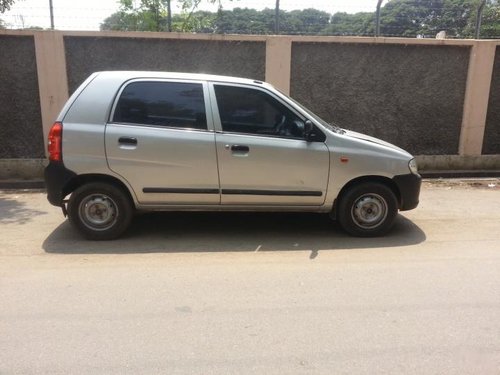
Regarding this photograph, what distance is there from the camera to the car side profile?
16.5 feet

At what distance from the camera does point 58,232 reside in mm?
5609

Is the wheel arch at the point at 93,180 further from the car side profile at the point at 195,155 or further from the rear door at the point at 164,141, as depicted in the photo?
the rear door at the point at 164,141

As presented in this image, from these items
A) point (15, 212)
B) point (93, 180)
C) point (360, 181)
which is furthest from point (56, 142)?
point (360, 181)

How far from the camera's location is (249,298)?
3865 mm

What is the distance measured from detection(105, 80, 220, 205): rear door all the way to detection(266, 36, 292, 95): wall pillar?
11.4 ft

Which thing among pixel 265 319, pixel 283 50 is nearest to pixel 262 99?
pixel 265 319

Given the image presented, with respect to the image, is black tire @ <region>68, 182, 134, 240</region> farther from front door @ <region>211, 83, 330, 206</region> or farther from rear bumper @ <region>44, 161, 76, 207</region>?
front door @ <region>211, 83, 330, 206</region>

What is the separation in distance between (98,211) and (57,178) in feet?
1.83

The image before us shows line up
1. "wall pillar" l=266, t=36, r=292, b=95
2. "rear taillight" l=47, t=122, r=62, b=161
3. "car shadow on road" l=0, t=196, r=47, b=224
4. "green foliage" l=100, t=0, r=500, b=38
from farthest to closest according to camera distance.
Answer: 1. "green foliage" l=100, t=0, r=500, b=38
2. "wall pillar" l=266, t=36, r=292, b=95
3. "car shadow on road" l=0, t=196, r=47, b=224
4. "rear taillight" l=47, t=122, r=62, b=161

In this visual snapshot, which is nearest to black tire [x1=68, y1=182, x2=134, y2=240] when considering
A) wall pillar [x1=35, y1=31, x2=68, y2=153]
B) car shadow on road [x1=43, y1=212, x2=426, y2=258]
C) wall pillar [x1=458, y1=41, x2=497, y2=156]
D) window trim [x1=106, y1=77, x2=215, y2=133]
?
car shadow on road [x1=43, y1=212, x2=426, y2=258]

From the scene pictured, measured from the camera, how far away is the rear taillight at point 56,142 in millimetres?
4957

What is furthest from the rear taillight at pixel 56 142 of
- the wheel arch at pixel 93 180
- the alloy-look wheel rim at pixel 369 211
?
the alloy-look wheel rim at pixel 369 211

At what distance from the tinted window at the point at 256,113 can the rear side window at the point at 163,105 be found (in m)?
0.27

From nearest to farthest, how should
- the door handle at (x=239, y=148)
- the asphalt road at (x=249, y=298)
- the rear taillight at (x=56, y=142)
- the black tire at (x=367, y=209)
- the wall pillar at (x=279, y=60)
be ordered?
the asphalt road at (x=249, y=298)
the rear taillight at (x=56, y=142)
the door handle at (x=239, y=148)
the black tire at (x=367, y=209)
the wall pillar at (x=279, y=60)
